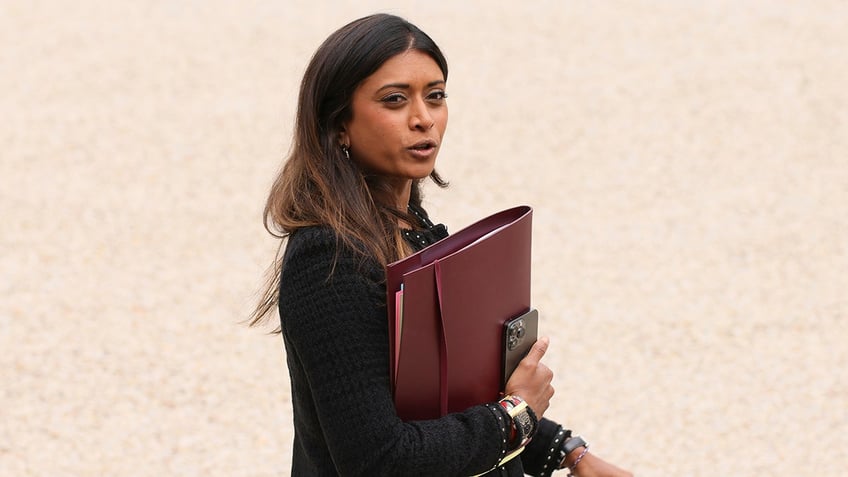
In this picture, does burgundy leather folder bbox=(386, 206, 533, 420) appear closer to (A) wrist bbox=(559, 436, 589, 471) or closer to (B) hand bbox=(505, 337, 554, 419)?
(B) hand bbox=(505, 337, 554, 419)

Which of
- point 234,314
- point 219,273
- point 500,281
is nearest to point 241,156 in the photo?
point 219,273

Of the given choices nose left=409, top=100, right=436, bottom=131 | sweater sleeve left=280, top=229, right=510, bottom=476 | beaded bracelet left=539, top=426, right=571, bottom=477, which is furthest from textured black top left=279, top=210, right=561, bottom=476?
beaded bracelet left=539, top=426, right=571, bottom=477

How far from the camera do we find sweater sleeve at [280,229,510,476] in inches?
71.9

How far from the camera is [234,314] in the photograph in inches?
287

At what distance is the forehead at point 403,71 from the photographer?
2053 millimetres

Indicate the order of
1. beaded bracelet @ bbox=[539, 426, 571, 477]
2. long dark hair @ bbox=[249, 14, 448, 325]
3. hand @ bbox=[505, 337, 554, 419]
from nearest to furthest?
long dark hair @ bbox=[249, 14, 448, 325], hand @ bbox=[505, 337, 554, 419], beaded bracelet @ bbox=[539, 426, 571, 477]

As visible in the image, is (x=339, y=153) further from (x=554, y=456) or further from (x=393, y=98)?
(x=554, y=456)

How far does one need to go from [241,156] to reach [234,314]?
10.4 feet

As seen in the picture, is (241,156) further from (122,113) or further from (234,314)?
(234,314)

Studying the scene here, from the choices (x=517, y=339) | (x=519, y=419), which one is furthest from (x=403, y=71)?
(x=519, y=419)

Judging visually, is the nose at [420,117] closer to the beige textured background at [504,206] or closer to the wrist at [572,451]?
the wrist at [572,451]

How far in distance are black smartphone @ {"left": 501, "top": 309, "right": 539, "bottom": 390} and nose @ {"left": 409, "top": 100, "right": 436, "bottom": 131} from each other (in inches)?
15.9

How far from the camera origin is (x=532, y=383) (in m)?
2.13

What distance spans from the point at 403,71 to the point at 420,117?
91 millimetres
